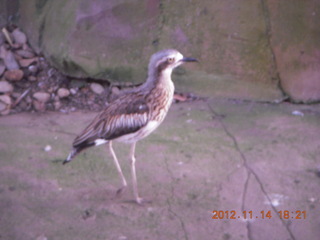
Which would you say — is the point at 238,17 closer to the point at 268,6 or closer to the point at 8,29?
the point at 268,6

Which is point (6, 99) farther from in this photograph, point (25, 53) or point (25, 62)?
point (25, 53)

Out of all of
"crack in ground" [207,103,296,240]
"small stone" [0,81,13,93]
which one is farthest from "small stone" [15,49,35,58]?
"crack in ground" [207,103,296,240]

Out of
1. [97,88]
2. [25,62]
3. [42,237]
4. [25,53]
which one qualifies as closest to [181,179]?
[42,237]

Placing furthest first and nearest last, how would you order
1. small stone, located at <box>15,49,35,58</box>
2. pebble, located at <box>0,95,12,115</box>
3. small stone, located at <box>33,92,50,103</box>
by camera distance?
1. small stone, located at <box>15,49,35,58</box>
2. small stone, located at <box>33,92,50,103</box>
3. pebble, located at <box>0,95,12,115</box>

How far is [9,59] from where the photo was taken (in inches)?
218

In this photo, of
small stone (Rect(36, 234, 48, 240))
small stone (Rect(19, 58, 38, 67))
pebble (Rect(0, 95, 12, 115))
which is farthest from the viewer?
small stone (Rect(19, 58, 38, 67))

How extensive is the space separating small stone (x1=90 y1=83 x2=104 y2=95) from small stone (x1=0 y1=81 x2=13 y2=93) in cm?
94

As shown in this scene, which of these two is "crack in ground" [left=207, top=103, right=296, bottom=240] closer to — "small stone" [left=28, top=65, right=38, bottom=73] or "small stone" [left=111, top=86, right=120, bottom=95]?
"small stone" [left=111, top=86, right=120, bottom=95]

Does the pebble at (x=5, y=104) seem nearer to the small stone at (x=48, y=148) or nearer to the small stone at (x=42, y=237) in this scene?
the small stone at (x=48, y=148)

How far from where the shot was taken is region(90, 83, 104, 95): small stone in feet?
17.5

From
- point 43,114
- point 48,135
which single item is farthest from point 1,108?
point 48,135

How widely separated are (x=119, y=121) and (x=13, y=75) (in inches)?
100
